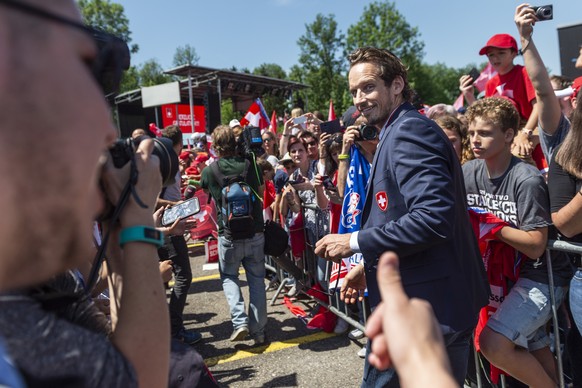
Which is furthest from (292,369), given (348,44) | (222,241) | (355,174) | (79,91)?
(348,44)

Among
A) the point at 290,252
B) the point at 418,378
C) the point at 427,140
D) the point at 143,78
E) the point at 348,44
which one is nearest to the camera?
the point at 418,378

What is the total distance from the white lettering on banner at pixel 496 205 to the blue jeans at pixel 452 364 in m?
0.95

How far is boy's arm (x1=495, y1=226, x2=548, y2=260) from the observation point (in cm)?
250

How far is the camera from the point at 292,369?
376cm

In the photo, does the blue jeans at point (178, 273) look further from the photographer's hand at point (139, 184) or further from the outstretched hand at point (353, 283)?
the photographer's hand at point (139, 184)

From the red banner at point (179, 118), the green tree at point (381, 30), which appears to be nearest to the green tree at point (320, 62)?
the green tree at point (381, 30)

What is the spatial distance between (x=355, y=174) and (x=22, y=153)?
8.39ft

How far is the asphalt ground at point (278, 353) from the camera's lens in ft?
11.9

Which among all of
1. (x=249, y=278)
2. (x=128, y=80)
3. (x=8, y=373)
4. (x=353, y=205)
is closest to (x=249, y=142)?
(x=249, y=278)

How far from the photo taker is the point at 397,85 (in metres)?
2.37

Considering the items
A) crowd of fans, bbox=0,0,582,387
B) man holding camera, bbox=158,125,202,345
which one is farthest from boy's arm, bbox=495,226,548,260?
man holding camera, bbox=158,125,202,345

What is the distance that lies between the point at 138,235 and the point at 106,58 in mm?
393

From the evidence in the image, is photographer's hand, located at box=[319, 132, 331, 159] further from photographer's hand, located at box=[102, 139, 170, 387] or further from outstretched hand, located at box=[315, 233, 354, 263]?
photographer's hand, located at box=[102, 139, 170, 387]

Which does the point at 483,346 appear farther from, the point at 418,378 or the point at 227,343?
the point at 227,343
